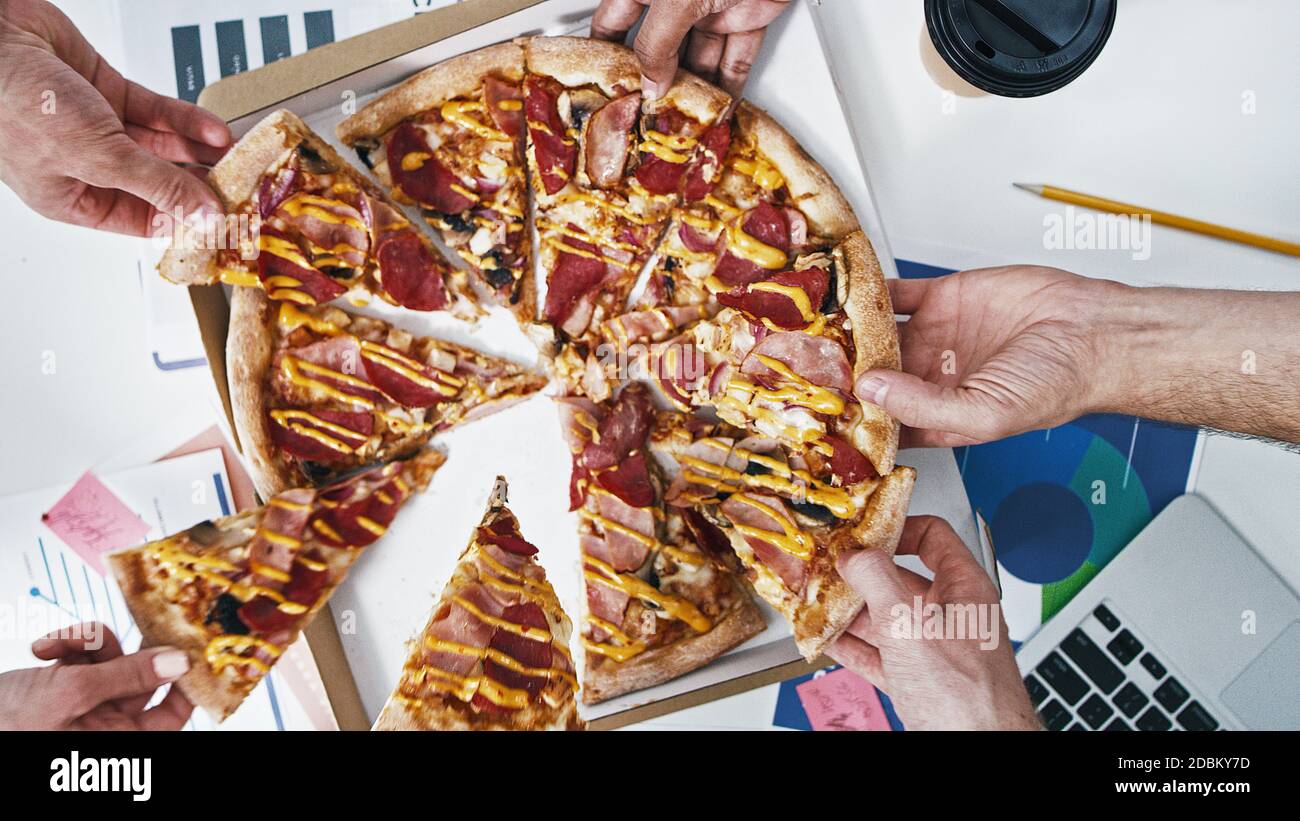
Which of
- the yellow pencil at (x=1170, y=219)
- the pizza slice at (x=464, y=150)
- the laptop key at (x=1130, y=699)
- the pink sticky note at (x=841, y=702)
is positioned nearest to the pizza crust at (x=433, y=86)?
the pizza slice at (x=464, y=150)

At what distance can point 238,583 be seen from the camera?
231cm

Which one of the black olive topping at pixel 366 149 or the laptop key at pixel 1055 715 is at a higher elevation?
the black olive topping at pixel 366 149

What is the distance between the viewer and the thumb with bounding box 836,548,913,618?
2.00 meters

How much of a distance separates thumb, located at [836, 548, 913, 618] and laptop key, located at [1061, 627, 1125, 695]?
88cm

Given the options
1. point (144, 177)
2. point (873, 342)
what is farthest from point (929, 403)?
point (144, 177)

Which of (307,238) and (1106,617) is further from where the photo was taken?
(1106,617)

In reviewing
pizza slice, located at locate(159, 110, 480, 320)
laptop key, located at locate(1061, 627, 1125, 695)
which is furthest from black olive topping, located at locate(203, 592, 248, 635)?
laptop key, located at locate(1061, 627, 1125, 695)

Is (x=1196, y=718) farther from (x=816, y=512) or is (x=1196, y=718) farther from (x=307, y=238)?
(x=307, y=238)

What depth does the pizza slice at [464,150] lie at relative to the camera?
2451mm

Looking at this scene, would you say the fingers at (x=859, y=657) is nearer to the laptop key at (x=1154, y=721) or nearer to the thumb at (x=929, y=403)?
the thumb at (x=929, y=403)

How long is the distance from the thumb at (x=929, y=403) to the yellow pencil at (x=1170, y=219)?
0.99m
